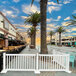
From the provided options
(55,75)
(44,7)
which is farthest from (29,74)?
(44,7)

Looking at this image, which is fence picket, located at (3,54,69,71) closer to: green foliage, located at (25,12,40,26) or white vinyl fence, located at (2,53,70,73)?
white vinyl fence, located at (2,53,70,73)

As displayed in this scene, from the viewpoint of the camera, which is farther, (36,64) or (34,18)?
(34,18)

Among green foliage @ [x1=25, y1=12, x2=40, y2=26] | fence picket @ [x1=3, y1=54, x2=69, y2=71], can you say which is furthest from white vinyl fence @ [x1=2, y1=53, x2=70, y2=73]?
green foliage @ [x1=25, y1=12, x2=40, y2=26]

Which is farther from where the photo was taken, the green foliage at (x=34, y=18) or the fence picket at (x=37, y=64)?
the green foliage at (x=34, y=18)

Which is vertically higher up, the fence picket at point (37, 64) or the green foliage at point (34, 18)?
the green foliage at point (34, 18)

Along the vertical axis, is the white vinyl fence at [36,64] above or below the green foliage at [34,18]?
below

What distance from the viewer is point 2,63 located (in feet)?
14.7

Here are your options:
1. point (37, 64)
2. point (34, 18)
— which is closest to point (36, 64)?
point (37, 64)

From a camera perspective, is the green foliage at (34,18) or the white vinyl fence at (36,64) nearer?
the white vinyl fence at (36,64)

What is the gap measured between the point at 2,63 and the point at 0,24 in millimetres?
10553

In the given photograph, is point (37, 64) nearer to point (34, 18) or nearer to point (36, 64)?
point (36, 64)

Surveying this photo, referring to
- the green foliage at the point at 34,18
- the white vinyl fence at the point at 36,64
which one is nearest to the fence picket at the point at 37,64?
the white vinyl fence at the point at 36,64

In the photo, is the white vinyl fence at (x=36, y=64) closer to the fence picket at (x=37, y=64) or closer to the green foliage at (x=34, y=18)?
the fence picket at (x=37, y=64)

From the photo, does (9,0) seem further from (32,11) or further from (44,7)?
(44,7)
